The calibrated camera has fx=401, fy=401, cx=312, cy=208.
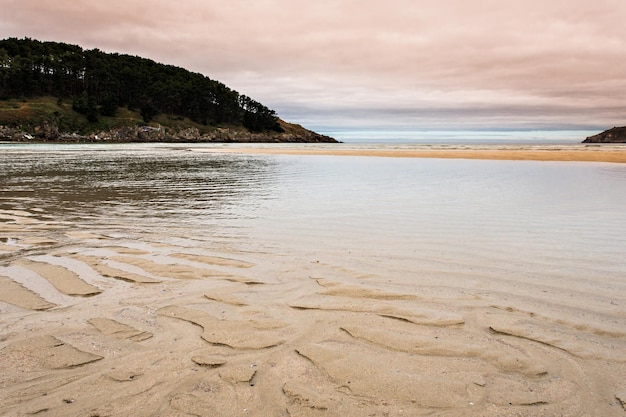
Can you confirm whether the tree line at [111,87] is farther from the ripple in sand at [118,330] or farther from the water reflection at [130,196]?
the ripple in sand at [118,330]

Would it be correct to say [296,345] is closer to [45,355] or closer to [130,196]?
[45,355]

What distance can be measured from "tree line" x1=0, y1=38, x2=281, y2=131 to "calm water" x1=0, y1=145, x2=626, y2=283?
118034mm

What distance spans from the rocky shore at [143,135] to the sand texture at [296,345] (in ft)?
347

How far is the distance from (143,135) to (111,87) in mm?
36085

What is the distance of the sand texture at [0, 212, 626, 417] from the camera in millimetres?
2787

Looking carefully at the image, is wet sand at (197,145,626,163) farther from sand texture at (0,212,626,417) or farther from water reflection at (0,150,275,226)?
sand texture at (0,212,626,417)

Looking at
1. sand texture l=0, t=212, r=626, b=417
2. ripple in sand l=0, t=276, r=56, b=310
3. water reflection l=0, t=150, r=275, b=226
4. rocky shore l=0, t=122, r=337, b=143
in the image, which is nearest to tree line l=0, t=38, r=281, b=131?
rocky shore l=0, t=122, r=337, b=143

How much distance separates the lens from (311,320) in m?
4.09

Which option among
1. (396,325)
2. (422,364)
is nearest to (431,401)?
(422,364)

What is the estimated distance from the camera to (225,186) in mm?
16312

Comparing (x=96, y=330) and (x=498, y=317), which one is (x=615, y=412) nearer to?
(x=498, y=317)

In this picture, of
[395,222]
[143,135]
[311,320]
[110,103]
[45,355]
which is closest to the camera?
[45,355]

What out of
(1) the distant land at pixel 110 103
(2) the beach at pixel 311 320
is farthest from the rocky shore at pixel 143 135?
(2) the beach at pixel 311 320

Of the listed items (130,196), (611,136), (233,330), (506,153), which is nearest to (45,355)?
(233,330)
